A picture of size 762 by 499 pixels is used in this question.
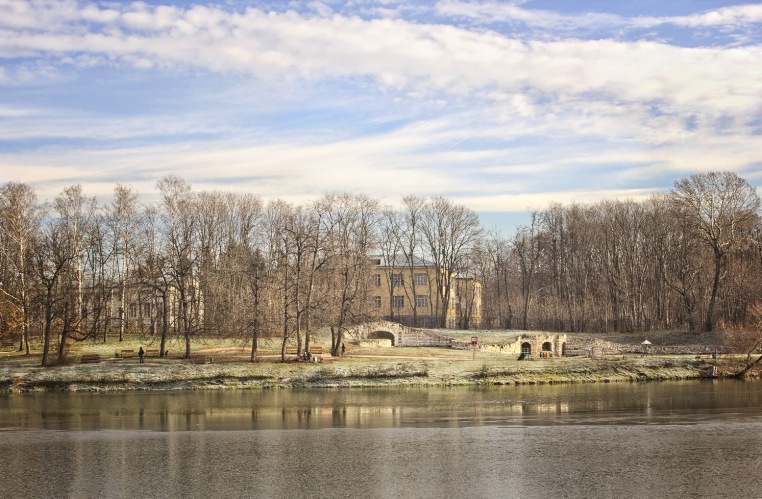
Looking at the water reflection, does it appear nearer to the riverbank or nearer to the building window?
the riverbank

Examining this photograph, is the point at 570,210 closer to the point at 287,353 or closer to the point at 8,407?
the point at 287,353

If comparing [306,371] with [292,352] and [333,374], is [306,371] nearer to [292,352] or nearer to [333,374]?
[333,374]

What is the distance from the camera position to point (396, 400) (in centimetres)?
4075

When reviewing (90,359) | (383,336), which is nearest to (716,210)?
(383,336)

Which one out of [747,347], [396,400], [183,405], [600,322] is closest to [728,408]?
[396,400]

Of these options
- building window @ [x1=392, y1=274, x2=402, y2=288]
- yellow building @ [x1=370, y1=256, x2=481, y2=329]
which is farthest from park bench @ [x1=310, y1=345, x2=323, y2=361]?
building window @ [x1=392, y1=274, x2=402, y2=288]

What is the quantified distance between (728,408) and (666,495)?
18313 mm

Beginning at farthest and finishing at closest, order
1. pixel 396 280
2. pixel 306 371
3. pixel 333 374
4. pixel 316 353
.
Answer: pixel 396 280 < pixel 316 353 < pixel 306 371 < pixel 333 374

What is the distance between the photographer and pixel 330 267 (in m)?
64.6

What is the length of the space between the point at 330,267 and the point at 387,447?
1540 inches

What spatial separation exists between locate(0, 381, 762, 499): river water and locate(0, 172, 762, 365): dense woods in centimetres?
1624

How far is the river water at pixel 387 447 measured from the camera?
20.7m

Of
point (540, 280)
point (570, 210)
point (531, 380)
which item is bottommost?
point (531, 380)

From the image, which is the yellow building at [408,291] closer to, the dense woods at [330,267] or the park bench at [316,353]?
the dense woods at [330,267]
